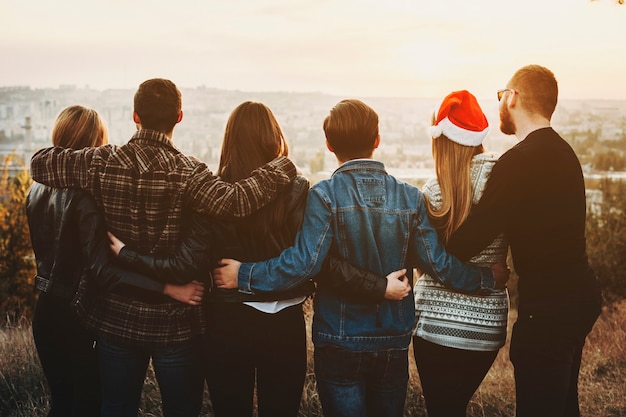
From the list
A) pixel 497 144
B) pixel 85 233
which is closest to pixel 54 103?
pixel 497 144

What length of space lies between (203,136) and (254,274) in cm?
3857

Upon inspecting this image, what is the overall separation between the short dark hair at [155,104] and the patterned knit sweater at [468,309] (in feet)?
3.82

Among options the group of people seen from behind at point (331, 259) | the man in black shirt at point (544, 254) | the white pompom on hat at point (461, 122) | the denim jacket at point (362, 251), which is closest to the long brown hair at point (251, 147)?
the group of people seen from behind at point (331, 259)

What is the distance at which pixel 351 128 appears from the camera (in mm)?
2578

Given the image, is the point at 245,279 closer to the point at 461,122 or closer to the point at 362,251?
the point at 362,251

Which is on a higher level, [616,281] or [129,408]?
[129,408]

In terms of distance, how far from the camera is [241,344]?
255 centimetres

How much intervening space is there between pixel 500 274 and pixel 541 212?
1.12ft

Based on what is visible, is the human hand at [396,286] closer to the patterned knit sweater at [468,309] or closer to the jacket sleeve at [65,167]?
the patterned knit sweater at [468,309]

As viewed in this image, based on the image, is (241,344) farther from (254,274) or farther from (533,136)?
(533,136)

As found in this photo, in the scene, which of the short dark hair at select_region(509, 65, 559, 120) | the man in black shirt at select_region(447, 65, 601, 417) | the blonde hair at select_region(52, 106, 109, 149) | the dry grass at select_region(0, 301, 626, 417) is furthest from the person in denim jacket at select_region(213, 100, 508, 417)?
the dry grass at select_region(0, 301, 626, 417)

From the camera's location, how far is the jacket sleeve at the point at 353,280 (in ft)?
8.30

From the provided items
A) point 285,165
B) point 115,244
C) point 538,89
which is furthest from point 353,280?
point 538,89

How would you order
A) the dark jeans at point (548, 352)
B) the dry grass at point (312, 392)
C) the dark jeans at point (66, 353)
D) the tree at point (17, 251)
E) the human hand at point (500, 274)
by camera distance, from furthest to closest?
the tree at point (17, 251) → the dry grass at point (312, 392) → the dark jeans at point (66, 353) → the human hand at point (500, 274) → the dark jeans at point (548, 352)
